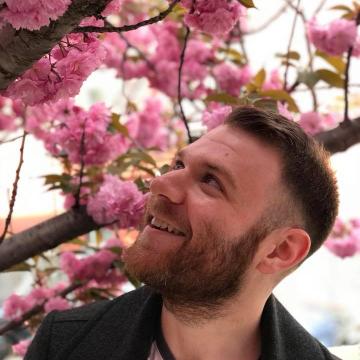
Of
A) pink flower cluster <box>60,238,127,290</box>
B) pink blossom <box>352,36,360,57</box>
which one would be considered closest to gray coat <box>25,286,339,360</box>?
pink flower cluster <box>60,238,127,290</box>

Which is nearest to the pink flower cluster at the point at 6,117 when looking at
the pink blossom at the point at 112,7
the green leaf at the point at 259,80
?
the green leaf at the point at 259,80

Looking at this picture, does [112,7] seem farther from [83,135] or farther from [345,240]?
[345,240]

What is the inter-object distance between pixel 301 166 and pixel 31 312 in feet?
2.84

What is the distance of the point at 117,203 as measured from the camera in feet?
4.02

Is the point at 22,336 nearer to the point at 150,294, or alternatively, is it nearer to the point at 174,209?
the point at 150,294

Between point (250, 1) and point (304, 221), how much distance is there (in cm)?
38

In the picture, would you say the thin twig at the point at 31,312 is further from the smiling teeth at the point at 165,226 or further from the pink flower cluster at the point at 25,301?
the smiling teeth at the point at 165,226

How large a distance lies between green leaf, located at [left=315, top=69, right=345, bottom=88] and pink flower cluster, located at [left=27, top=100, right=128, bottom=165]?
1.76ft

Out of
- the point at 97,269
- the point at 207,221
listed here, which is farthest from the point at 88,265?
the point at 207,221

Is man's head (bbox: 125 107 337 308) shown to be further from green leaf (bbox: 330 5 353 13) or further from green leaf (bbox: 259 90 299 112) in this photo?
green leaf (bbox: 330 5 353 13)

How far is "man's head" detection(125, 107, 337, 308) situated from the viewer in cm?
89

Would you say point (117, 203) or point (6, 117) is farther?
point (6, 117)

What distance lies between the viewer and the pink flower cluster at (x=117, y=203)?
1226 mm

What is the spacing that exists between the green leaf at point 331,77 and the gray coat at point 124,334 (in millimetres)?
640
